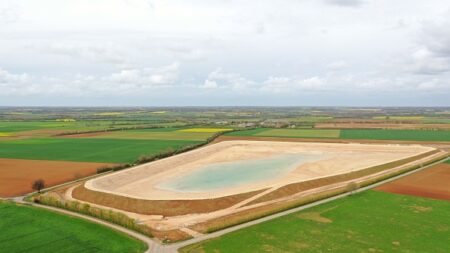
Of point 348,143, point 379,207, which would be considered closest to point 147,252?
point 379,207

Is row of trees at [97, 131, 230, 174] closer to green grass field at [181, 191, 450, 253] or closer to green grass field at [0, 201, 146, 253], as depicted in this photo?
green grass field at [0, 201, 146, 253]

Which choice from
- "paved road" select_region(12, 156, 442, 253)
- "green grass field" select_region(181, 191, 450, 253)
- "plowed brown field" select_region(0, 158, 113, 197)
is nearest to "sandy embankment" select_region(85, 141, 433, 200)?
"plowed brown field" select_region(0, 158, 113, 197)

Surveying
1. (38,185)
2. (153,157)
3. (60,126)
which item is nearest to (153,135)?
(153,157)

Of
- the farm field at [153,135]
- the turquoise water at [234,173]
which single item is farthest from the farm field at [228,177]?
the farm field at [153,135]

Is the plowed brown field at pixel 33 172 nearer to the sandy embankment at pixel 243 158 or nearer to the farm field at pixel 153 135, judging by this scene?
the sandy embankment at pixel 243 158

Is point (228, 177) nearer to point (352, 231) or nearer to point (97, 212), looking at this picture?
point (97, 212)

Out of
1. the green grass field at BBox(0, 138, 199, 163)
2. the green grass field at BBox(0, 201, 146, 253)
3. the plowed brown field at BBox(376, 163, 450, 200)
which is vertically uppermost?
the green grass field at BBox(0, 138, 199, 163)
